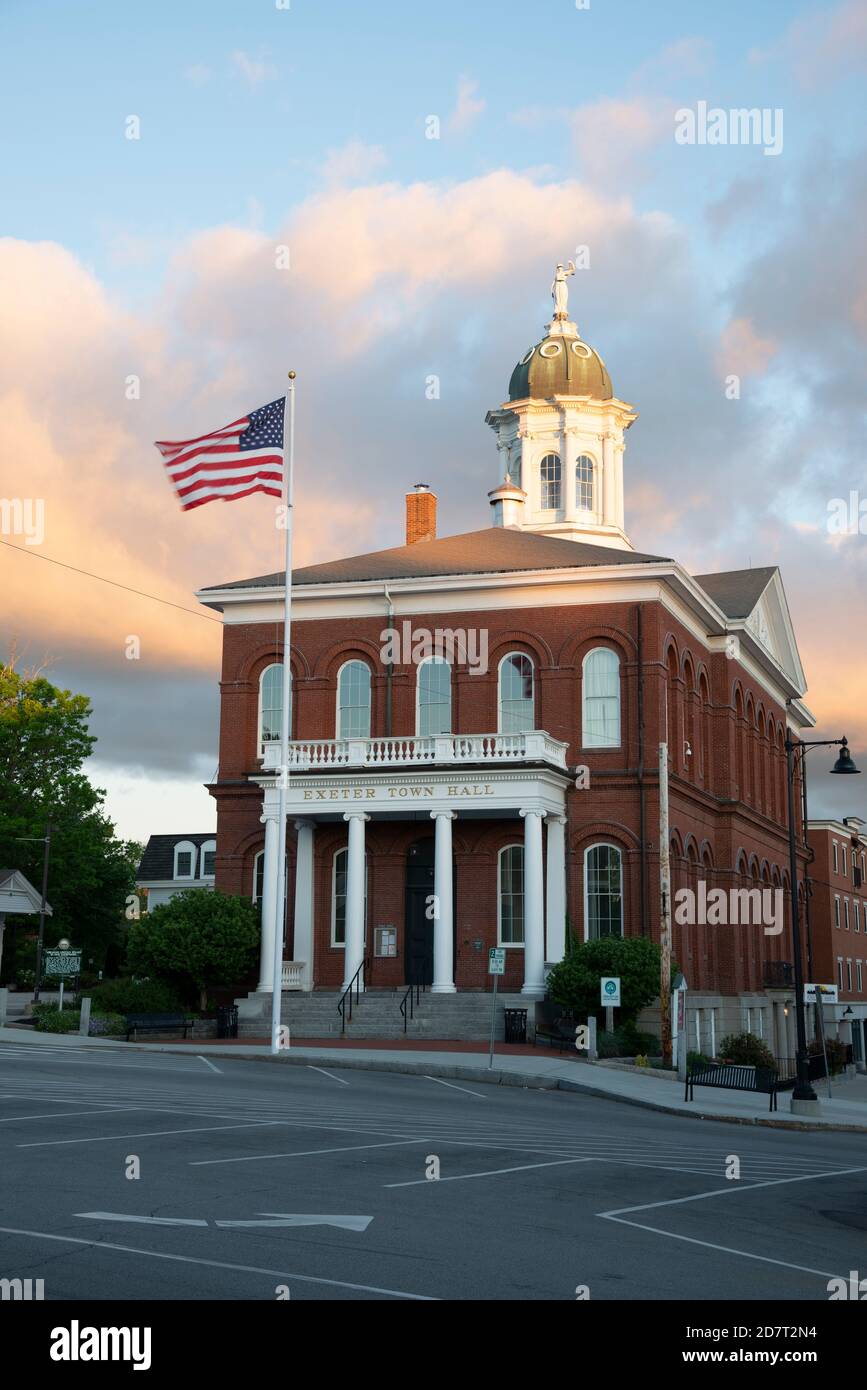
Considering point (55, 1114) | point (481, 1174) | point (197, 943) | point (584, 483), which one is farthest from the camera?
point (584, 483)

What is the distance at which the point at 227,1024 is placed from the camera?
3759 centimetres

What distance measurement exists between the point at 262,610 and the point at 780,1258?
119 ft

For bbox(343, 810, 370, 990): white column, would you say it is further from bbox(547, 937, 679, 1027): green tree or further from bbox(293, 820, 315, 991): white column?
bbox(547, 937, 679, 1027): green tree

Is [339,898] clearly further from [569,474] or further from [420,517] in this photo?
[569,474]

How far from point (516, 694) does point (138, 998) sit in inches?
536

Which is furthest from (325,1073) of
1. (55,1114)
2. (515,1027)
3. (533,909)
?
(533,909)

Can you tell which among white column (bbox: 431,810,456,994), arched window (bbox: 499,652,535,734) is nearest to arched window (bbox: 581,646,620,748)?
arched window (bbox: 499,652,535,734)

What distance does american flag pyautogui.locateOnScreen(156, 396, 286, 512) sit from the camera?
1249 inches

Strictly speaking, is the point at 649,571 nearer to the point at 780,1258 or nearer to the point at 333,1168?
the point at 333,1168

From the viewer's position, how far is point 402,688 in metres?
44.9

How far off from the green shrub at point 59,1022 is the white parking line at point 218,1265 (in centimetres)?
2762

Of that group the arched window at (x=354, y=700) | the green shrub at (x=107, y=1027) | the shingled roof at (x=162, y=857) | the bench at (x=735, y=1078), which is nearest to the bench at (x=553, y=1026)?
the bench at (x=735, y=1078)

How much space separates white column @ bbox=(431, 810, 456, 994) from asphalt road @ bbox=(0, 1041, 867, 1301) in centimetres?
1419
